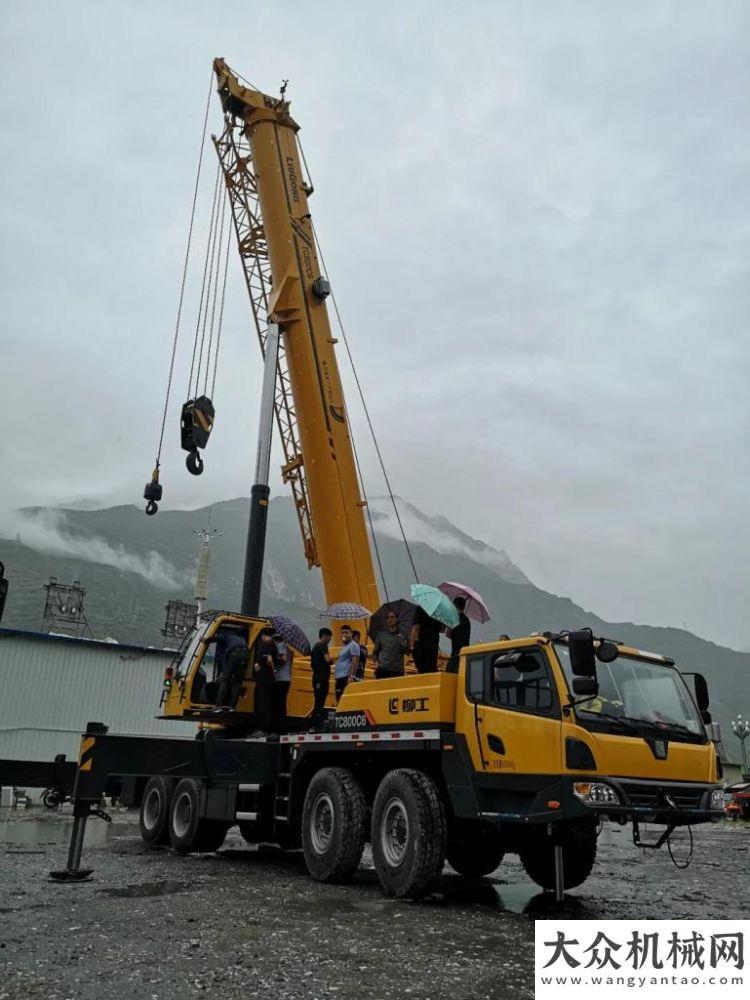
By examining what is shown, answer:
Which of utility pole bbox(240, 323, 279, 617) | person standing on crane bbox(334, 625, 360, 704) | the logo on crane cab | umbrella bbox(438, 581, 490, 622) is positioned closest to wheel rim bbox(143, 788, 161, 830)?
utility pole bbox(240, 323, 279, 617)

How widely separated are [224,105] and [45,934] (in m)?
15.4

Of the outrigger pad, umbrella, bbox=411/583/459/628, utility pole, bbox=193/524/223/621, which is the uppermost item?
utility pole, bbox=193/524/223/621

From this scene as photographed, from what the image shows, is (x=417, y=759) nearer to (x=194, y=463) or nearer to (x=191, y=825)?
(x=191, y=825)

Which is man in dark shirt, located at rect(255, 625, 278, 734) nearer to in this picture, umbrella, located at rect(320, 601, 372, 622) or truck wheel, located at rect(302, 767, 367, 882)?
umbrella, located at rect(320, 601, 372, 622)

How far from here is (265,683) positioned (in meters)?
12.0

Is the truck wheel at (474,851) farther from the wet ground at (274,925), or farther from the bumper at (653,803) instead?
the bumper at (653,803)

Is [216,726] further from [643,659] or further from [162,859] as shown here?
[643,659]

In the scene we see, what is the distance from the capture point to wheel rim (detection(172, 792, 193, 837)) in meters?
12.1

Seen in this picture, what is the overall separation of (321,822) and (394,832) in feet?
4.70

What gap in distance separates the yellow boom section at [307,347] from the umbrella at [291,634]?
1.10 meters

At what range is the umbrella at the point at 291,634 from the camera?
12.8 meters

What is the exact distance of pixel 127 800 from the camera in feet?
44.0

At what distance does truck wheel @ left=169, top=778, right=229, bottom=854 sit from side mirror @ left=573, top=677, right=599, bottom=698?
21.0 feet

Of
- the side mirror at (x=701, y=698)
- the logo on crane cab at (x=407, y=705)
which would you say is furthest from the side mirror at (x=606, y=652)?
the logo on crane cab at (x=407, y=705)
